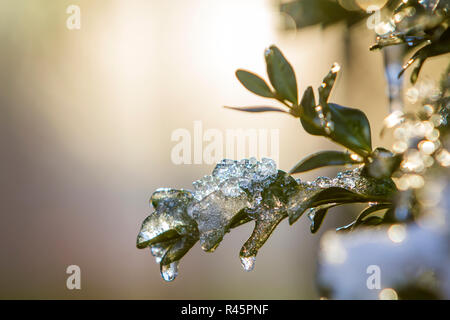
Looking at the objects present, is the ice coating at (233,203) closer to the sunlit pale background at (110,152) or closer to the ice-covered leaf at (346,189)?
the ice-covered leaf at (346,189)

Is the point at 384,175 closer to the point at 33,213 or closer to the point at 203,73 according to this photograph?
the point at 203,73

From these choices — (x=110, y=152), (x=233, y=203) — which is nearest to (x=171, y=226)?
(x=233, y=203)

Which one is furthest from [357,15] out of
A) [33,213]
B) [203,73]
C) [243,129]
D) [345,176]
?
[33,213]

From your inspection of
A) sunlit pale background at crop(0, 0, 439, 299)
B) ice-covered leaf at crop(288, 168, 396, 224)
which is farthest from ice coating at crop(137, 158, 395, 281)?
sunlit pale background at crop(0, 0, 439, 299)

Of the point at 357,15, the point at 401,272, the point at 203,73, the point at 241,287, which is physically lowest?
the point at 241,287

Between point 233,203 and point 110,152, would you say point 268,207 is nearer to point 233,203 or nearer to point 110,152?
point 233,203

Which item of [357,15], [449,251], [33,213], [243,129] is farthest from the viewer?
[33,213]

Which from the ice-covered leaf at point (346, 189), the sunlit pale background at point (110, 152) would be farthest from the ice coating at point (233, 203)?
the sunlit pale background at point (110, 152)
